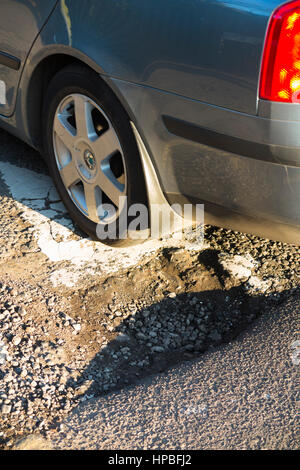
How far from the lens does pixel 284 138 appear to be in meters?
1.87

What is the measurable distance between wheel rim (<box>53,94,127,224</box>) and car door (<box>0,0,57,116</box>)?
12.9 inches

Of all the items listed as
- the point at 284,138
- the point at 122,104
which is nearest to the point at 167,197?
the point at 122,104

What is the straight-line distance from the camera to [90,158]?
2.63 metres

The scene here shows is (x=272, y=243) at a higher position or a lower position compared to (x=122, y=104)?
lower

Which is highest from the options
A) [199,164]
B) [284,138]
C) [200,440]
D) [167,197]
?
[284,138]

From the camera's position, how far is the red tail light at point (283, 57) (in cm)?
177

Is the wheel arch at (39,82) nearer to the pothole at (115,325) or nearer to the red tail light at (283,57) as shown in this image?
the red tail light at (283,57)

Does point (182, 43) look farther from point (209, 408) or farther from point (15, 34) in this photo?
point (209, 408)

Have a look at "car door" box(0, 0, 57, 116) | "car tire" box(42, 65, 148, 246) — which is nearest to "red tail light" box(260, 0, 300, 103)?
"car tire" box(42, 65, 148, 246)

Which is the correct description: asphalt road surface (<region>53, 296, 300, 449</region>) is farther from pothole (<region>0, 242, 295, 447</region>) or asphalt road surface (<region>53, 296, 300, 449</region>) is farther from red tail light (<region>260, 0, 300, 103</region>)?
red tail light (<region>260, 0, 300, 103</region>)

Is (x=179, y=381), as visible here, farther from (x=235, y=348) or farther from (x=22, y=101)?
(x=22, y=101)

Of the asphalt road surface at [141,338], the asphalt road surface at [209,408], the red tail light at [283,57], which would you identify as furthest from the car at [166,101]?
the asphalt road surface at [209,408]

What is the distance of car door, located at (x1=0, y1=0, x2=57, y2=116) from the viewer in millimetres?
2521

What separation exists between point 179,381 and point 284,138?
0.95m
